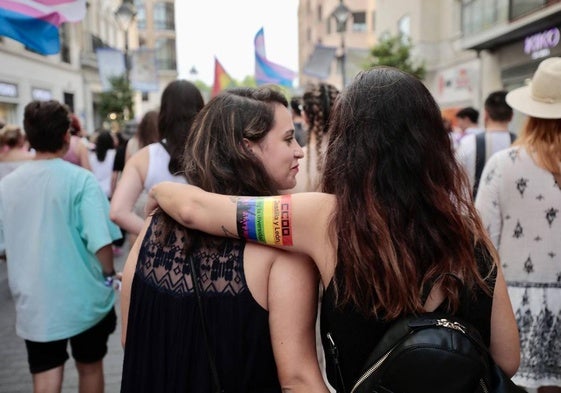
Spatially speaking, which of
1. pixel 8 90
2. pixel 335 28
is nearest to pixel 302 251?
pixel 8 90

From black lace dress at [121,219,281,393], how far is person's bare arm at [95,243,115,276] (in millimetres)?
1369

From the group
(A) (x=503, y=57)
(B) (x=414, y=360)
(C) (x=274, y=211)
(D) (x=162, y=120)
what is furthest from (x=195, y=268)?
(A) (x=503, y=57)

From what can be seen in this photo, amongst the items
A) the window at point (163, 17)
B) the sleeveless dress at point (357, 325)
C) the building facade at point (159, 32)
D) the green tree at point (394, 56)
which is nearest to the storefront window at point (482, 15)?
the green tree at point (394, 56)

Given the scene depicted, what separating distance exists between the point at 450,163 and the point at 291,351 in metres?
0.69

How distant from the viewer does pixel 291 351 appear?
59.1 inches

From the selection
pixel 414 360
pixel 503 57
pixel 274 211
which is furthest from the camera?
pixel 503 57

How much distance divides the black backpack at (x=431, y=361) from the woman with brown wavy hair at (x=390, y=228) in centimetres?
8

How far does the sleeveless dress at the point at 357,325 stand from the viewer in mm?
1431

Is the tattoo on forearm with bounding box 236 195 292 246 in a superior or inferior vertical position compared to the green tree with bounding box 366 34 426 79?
inferior

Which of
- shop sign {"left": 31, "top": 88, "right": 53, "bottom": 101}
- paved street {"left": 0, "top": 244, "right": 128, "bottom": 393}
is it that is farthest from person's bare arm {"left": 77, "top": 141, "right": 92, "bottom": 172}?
shop sign {"left": 31, "top": 88, "right": 53, "bottom": 101}

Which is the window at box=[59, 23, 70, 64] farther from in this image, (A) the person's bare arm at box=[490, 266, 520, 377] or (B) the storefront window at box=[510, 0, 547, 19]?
(A) the person's bare arm at box=[490, 266, 520, 377]

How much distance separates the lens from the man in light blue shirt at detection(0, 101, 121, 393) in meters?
2.88

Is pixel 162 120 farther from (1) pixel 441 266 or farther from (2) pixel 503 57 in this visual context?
(2) pixel 503 57

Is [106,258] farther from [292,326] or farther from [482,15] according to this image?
[482,15]
